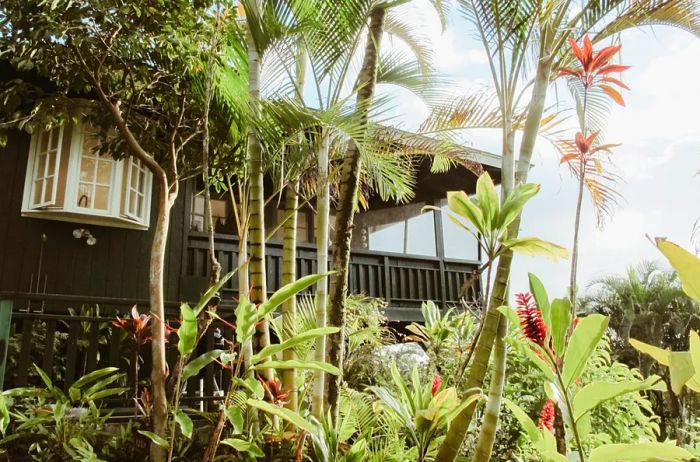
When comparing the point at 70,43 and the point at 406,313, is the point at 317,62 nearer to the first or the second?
the point at 70,43

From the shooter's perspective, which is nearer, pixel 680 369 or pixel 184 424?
pixel 680 369

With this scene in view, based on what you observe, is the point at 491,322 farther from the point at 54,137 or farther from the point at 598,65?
the point at 54,137

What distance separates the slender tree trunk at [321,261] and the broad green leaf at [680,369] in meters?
2.19

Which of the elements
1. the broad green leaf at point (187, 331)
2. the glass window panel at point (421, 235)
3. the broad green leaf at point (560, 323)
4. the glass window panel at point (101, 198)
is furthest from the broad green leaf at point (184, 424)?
the glass window panel at point (421, 235)

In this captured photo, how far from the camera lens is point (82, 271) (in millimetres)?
6480

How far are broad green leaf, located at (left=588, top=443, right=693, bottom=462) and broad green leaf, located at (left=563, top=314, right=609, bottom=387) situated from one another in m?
0.17

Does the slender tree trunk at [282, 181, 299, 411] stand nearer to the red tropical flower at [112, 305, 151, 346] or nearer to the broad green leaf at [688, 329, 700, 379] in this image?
the red tropical flower at [112, 305, 151, 346]

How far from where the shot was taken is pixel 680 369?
85cm

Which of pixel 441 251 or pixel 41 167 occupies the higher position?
pixel 41 167

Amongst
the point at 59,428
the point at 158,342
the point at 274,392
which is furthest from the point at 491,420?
the point at 59,428

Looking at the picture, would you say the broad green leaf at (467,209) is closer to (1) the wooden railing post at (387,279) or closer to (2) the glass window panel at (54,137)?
(2) the glass window panel at (54,137)

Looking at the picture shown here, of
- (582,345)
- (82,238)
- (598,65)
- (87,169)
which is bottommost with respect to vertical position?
(582,345)

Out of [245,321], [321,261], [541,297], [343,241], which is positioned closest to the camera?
[541,297]

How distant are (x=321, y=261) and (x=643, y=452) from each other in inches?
88.6
